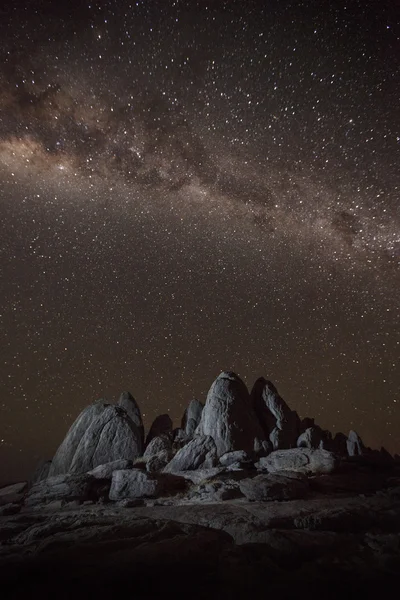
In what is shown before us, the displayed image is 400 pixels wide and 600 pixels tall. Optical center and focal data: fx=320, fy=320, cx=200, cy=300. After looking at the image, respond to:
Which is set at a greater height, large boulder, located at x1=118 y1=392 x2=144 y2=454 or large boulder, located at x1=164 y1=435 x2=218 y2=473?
large boulder, located at x1=118 y1=392 x2=144 y2=454

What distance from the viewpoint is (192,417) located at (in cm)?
3145

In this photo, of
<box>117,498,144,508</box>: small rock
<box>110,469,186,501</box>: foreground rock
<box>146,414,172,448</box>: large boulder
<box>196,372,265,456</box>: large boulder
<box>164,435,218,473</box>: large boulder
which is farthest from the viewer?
<box>146,414,172,448</box>: large boulder

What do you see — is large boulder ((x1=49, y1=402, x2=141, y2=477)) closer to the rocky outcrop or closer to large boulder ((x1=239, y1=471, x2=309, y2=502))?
the rocky outcrop

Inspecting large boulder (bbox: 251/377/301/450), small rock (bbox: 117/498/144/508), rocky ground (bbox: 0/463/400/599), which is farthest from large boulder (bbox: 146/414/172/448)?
rocky ground (bbox: 0/463/400/599)

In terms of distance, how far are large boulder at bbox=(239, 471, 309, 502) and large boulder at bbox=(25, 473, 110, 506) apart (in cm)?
752

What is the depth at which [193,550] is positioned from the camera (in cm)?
796

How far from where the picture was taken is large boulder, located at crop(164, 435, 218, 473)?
749 inches

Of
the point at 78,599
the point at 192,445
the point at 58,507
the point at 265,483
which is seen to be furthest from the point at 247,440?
the point at 78,599

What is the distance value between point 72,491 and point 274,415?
54.3 feet

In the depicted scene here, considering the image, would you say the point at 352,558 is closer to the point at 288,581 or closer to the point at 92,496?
the point at 288,581

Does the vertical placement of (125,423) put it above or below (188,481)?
above

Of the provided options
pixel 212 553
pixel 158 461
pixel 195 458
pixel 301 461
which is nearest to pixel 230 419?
pixel 195 458

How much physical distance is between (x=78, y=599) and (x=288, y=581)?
4.46 meters

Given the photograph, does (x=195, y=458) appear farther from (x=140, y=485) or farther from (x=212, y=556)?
(x=212, y=556)
